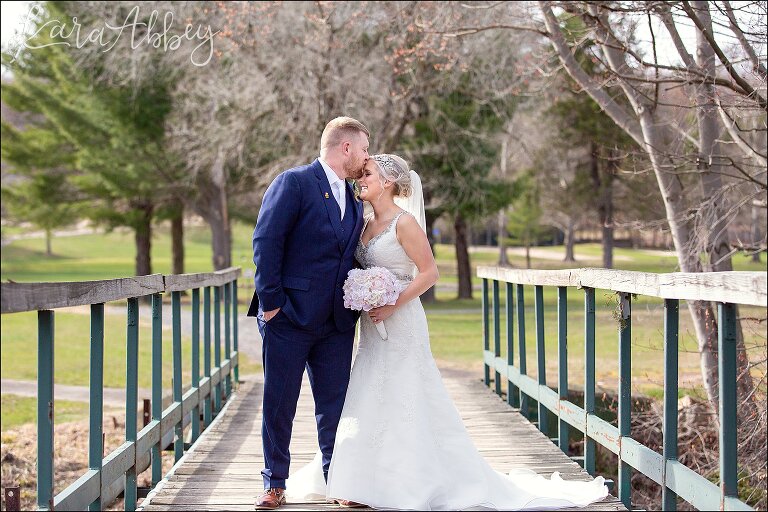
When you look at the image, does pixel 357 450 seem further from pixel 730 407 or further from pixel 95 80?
pixel 95 80

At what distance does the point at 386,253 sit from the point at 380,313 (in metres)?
0.31

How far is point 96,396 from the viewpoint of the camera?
4.61m

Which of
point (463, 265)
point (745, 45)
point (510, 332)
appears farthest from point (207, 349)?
point (463, 265)

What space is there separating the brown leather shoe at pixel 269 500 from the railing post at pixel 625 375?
173 centimetres

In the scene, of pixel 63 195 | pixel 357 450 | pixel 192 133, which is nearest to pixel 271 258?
pixel 357 450

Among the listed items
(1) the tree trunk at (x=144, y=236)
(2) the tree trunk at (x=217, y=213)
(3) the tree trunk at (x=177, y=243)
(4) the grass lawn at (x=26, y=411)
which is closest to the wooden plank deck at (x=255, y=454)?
(4) the grass lawn at (x=26, y=411)

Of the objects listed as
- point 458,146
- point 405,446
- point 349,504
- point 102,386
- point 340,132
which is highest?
point 458,146

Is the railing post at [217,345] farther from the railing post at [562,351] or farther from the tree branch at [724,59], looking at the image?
the tree branch at [724,59]

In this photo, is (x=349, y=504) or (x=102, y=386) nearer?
(x=102, y=386)

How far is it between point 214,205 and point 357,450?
27608mm

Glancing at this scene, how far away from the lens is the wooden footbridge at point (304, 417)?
12.2 ft

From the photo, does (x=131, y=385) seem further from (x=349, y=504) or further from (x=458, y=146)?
(x=458, y=146)

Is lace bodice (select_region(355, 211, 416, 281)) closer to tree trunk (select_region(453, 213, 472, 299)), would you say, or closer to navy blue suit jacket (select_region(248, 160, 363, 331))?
navy blue suit jacket (select_region(248, 160, 363, 331))

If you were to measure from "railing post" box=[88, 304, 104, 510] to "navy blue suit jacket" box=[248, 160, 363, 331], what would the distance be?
74 centimetres
